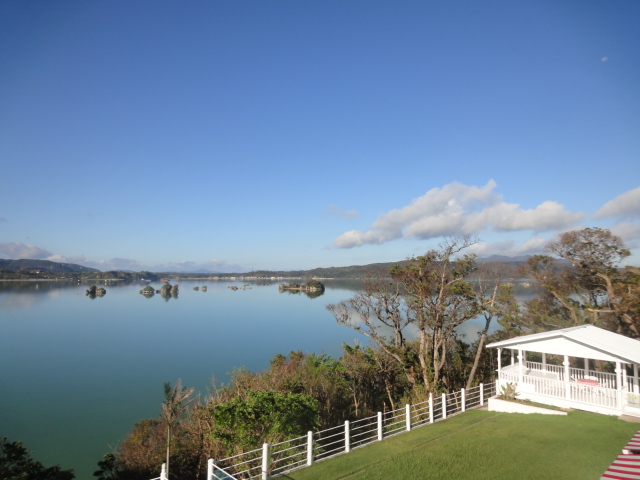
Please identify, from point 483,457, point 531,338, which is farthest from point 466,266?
point 483,457

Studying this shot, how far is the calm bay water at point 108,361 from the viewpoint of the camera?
54.3ft

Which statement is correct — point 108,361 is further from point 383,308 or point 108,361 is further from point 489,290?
point 489,290

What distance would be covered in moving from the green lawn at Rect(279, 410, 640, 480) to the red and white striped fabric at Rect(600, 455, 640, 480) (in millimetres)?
1560

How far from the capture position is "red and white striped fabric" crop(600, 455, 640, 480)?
5270 mm

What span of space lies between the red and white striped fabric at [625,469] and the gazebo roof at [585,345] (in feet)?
20.3

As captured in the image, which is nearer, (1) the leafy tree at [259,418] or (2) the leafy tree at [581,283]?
(1) the leafy tree at [259,418]

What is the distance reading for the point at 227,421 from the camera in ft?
33.0

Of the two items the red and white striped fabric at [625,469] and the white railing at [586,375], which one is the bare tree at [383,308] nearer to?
the white railing at [586,375]

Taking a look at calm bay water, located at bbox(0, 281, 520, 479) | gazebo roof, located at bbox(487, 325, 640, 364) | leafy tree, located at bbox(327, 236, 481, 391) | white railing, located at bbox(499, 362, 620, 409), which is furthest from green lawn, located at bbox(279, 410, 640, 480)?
calm bay water, located at bbox(0, 281, 520, 479)

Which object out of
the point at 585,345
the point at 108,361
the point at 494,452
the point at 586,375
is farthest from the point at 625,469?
the point at 108,361

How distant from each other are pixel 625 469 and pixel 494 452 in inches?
121

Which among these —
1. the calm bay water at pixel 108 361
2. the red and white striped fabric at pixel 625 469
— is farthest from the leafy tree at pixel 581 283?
the red and white striped fabric at pixel 625 469

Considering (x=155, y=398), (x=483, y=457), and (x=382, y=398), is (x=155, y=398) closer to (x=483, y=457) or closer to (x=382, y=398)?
(x=382, y=398)

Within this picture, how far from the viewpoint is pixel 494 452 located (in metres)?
8.21
